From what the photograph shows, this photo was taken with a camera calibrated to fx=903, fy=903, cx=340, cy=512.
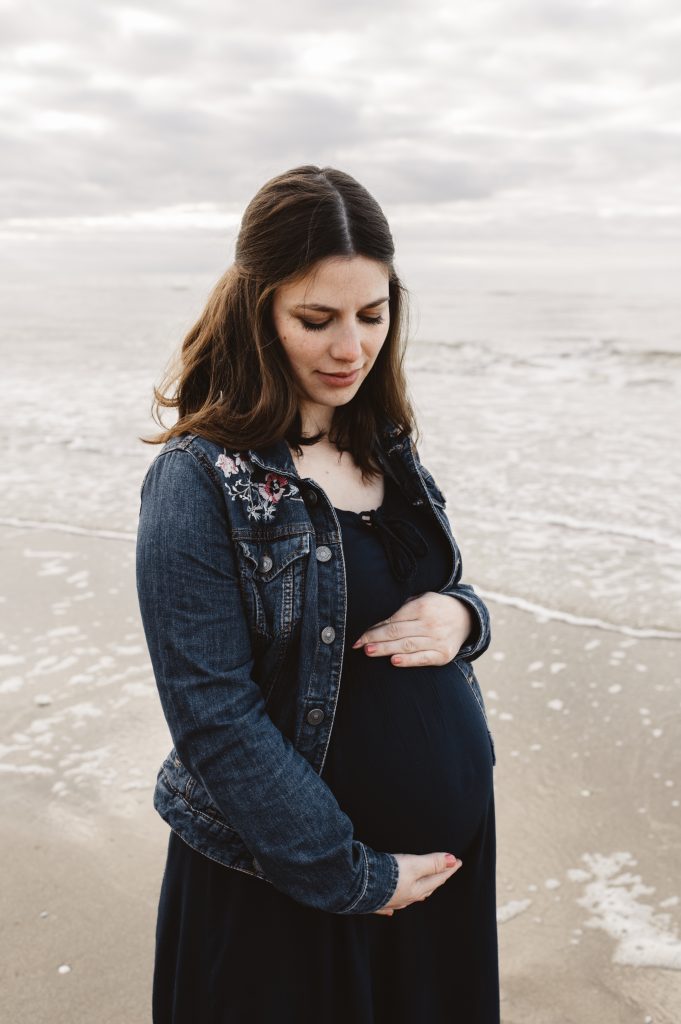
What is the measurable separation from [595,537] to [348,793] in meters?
5.09

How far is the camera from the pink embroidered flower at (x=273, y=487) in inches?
65.7

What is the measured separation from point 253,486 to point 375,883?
0.76m

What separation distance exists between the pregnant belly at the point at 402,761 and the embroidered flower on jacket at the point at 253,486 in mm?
353

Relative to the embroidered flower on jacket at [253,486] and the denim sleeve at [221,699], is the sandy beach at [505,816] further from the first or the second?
the embroidered flower on jacket at [253,486]

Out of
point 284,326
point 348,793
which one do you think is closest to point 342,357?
point 284,326

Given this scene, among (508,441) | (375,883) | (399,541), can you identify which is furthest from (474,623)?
(508,441)

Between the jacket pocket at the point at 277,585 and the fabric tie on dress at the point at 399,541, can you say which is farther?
the fabric tie on dress at the point at 399,541

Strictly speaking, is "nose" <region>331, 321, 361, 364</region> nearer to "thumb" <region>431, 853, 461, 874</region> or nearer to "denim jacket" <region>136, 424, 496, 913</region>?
"denim jacket" <region>136, 424, 496, 913</region>

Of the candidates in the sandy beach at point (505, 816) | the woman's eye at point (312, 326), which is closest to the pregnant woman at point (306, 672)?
the woman's eye at point (312, 326)

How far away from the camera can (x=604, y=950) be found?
284cm

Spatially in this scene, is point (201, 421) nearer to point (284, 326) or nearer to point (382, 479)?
point (284, 326)

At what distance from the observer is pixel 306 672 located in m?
1.67

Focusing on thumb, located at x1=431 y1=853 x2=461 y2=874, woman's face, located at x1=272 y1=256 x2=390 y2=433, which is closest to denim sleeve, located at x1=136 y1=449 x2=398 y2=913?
thumb, located at x1=431 y1=853 x2=461 y2=874

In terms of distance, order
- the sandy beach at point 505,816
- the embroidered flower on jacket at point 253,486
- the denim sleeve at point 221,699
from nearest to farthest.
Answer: the denim sleeve at point 221,699, the embroidered flower on jacket at point 253,486, the sandy beach at point 505,816
